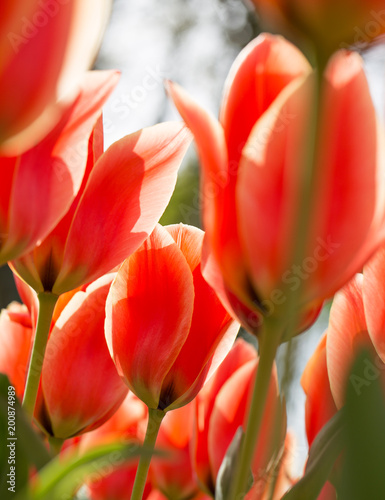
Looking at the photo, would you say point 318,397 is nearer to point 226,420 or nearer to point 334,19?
point 226,420

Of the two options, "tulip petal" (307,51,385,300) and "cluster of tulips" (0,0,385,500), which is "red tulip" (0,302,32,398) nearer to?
"cluster of tulips" (0,0,385,500)

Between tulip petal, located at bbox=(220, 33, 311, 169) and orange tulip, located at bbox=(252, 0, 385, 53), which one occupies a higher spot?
orange tulip, located at bbox=(252, 0, 385, 53)

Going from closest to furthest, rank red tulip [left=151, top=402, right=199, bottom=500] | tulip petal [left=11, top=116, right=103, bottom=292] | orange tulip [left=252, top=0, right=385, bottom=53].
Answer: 1. orange tulip [left=252, top=0, right=385, bottom=53]
2. tulip petal [left=11, top=116, right=103, bottom=292]
3. red tulip [left=151, top=402, right=199, bottom=500]

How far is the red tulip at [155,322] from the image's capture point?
26cm

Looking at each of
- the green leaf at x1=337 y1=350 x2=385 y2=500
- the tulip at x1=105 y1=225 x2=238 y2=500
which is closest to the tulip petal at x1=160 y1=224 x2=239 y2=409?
the tulip at x1=105 y1=225 x2=238 y2=500

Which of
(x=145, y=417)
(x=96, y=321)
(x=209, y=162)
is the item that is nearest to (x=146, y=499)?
(x=145, y=417)

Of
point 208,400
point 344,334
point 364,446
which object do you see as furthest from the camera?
point 208,400

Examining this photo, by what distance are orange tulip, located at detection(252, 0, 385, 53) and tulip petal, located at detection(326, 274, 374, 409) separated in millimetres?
116

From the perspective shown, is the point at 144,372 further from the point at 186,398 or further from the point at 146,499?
the point at 146,499

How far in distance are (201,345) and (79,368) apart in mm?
55

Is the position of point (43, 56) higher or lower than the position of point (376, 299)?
higher

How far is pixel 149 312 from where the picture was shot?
258mm

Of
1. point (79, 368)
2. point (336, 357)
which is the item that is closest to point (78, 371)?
point (79, 368)

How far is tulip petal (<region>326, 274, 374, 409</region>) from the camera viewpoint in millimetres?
243
